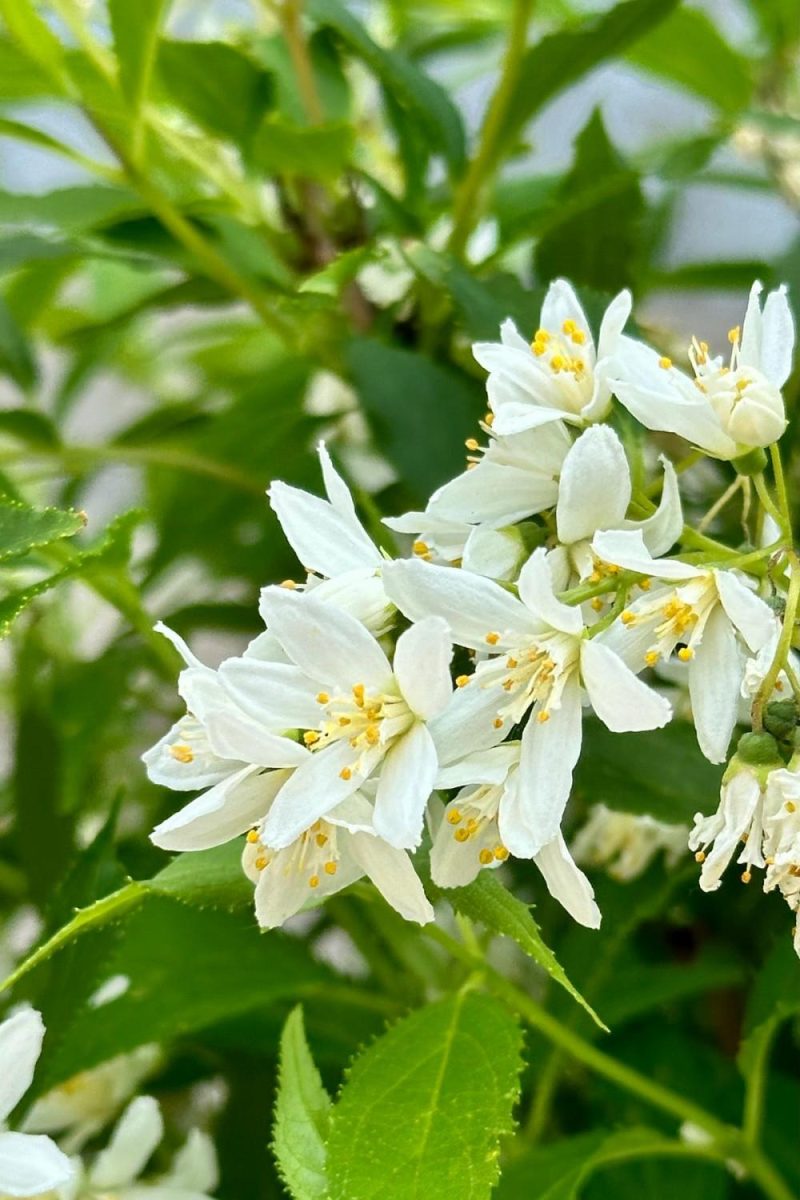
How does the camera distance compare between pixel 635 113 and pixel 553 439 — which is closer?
pixel 553 439

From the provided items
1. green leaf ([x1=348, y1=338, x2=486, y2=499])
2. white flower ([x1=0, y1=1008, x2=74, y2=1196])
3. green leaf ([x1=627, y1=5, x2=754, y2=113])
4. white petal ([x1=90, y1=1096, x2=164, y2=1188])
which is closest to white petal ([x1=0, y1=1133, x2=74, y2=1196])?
white flower ([x1=0, y1=1008, x2=74, y2=1196])

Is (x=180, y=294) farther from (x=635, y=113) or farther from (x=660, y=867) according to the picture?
(x=635, y=113)

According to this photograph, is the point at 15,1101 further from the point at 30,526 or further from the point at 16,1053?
the point at 30,526

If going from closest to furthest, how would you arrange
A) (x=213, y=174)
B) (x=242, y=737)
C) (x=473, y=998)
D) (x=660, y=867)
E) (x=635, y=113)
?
(x=242, y=737) → (x=473, y=998) → (x=660, y=867) → (x=213, y=174) → (x=635, y=113)

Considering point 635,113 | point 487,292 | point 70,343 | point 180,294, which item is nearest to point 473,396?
point 487,292

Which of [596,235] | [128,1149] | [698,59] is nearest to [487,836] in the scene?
[128,1149]

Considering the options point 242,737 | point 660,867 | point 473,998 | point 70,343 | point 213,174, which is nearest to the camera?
point 242,737

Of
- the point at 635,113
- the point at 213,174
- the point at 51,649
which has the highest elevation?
the point at 213,174
